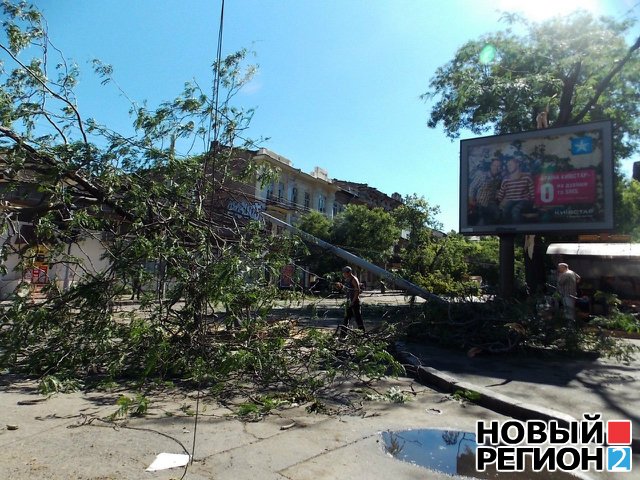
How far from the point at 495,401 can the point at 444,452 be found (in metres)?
1.73

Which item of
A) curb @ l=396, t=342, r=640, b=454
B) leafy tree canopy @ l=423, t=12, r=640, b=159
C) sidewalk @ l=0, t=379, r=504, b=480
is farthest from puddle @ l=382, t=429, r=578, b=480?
leafy tree canopy @ l=423, t=12, r=640, b=159

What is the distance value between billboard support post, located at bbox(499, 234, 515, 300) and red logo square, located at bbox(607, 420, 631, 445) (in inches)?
271

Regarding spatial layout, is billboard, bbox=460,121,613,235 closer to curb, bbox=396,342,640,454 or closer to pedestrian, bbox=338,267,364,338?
pedestrian, bbox=338,267,364,338

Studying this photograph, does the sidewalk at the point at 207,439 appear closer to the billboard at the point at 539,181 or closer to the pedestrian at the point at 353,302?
the pedestrian at the point at 353,302

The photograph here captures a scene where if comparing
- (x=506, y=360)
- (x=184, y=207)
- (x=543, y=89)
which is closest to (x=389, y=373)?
(x=506, y=360)

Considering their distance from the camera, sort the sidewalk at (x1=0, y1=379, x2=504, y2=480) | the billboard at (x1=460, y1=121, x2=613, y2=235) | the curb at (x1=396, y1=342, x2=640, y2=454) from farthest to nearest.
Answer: the billboard at (x1=460, y1=121, x2=613, y2=235) → the curb at (x1=396, y1=342, x2=640, y2=454) → the sidewalk at (x1=0, y1=379, x2=504, y2=480)

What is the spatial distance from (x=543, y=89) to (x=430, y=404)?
1697 centimetres

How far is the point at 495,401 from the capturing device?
5648mm

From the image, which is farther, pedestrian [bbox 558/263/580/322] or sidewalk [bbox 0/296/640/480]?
pedestrian [bbox 558/263/580/322]

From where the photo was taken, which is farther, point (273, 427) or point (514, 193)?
point (514, 193)

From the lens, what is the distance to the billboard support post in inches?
471

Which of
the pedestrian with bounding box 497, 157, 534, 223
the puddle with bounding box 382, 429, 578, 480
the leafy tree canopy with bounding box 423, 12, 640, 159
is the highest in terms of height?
the leafy tree canopy with bounding box 423, 12, 640, 159

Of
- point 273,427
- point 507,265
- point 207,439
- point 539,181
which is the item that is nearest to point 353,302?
point 507,265

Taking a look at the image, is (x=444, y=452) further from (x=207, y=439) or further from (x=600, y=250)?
(x=600, y=250)
